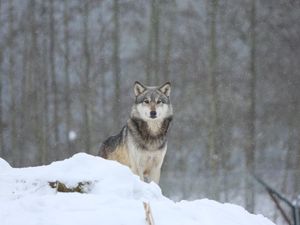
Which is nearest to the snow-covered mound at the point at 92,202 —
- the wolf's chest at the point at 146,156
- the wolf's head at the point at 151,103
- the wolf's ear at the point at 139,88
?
the wolf's chest at the point at 146,156

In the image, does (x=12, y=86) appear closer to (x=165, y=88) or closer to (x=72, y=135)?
(x=72, y=135)

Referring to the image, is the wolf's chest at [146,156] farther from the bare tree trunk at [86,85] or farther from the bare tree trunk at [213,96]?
the bare tree trunk at [86,85]

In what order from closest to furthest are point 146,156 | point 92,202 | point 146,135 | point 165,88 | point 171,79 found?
point 92,202
point 146,156
point 146,135
point 165,88
point 171,79

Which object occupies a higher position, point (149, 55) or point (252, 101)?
A: point (149, 55)

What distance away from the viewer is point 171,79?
551 inches

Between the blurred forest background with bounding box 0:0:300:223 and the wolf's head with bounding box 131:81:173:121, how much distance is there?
5981 millimetres

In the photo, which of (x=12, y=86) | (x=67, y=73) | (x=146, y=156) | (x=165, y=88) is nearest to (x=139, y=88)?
(x=165, y=88)

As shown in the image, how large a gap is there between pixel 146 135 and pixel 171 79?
6.57m

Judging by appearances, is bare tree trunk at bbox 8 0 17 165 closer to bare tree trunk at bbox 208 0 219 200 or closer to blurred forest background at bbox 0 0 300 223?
blurred forest background at bbox 0 0 300 223

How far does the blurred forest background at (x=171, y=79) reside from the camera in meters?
13.8

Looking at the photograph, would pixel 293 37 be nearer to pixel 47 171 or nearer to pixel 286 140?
pixel 286 140

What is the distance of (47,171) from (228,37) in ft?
36.1

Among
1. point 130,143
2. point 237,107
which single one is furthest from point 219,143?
point 130,143

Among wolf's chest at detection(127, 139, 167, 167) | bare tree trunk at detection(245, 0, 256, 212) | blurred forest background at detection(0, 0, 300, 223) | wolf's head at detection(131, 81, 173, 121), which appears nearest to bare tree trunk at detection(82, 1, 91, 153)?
blurred forest background at detection(0, 0, 300, 223)
